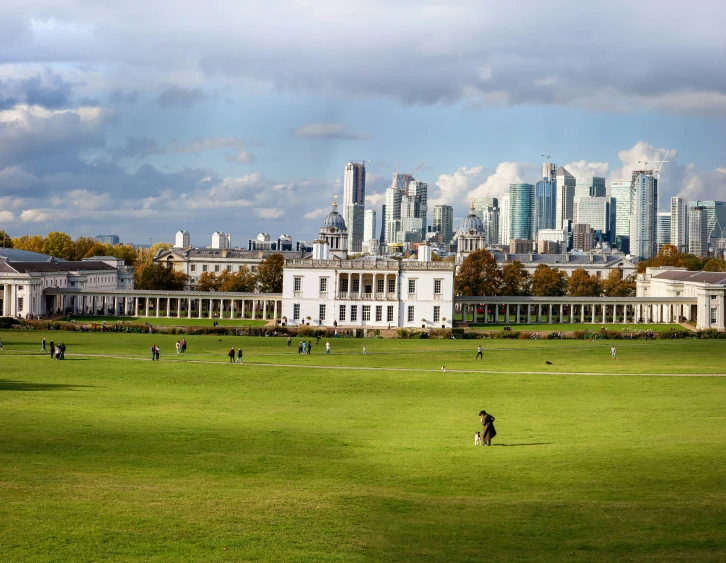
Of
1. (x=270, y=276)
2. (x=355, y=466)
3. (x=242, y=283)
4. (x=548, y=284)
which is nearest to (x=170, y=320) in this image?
(x=242, y=283)

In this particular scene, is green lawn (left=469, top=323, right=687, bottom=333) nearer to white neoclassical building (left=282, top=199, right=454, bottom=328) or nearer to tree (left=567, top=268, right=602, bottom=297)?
white neoclassical building (left=282, top=199, right=454, bottom=328)

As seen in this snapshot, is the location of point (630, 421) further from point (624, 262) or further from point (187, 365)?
point (624, 262)

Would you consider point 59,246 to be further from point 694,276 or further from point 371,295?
point 694,276

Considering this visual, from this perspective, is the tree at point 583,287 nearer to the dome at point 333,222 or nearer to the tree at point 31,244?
the dome at point 333,222

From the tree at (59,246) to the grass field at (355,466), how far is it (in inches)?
4957

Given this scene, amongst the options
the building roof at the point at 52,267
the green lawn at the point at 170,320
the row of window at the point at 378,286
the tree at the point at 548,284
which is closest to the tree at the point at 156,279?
the building roof at the point at 52,267

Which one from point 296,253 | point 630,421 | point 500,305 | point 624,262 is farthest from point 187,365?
point 624,262

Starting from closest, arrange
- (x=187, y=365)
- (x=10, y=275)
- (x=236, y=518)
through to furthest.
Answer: (x=236, y=518) < (x=187, y=365) < (x=10, y=275)

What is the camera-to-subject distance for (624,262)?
196m

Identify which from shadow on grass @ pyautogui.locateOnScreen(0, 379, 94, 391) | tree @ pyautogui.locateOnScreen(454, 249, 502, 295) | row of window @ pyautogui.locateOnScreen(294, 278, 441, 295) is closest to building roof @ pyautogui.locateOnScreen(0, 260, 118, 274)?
row of window @ pyautogui.locateOnScreen(294, 278, 441, 295)

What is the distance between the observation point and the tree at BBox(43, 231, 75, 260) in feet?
598

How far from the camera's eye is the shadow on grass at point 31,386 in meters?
50.0

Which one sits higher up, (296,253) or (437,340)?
(296,253)

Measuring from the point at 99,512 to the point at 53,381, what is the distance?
103 feet
